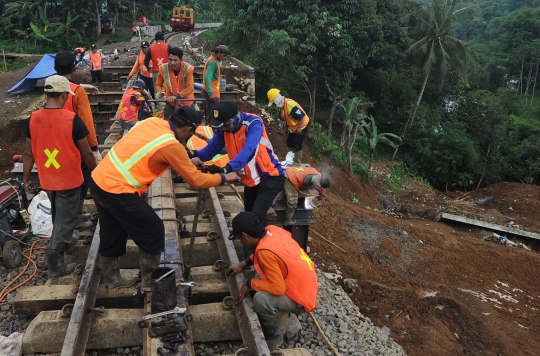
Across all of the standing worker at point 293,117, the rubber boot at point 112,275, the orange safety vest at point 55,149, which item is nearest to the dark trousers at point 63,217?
the orange safety vest at point 55,149

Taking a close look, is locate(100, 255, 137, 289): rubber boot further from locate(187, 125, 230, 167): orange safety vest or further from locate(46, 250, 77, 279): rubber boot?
locate(187, 125, 230, 167): orange safety vest

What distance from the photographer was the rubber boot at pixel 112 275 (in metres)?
4.02

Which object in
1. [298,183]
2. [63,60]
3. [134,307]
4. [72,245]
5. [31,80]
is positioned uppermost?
[63,60]

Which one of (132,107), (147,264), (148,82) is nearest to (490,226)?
(148,82)

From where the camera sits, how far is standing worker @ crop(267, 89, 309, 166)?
24.9 feet

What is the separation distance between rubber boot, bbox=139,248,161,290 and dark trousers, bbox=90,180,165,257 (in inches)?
4.4

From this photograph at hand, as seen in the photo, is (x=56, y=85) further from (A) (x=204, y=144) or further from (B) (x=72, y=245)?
(A) (x=204, y=144)

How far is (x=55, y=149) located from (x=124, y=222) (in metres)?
1.14

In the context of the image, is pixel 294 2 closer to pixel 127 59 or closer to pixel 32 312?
pixel 127 59

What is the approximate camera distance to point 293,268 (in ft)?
12.5

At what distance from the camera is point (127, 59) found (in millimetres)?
18016

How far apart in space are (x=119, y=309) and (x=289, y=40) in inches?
593

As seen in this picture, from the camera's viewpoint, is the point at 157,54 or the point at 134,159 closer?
the point at 134,159

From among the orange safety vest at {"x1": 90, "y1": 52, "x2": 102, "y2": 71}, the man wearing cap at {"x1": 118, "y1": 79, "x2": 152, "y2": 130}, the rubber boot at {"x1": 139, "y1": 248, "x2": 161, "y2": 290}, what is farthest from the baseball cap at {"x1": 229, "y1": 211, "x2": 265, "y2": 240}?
the orange safety vest at {"x1": 90, "y1": 52, "x2": 102, "y2": 71}
